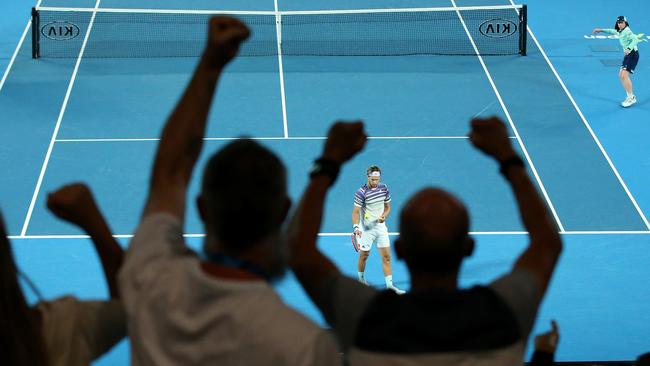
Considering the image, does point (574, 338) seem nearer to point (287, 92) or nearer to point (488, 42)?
point (287, 92)

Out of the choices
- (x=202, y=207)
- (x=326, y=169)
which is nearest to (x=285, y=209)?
(x=202, y=207)

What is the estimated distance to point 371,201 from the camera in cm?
1579

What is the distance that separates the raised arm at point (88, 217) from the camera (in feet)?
12.6

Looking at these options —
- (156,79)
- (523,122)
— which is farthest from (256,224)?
(156,79)

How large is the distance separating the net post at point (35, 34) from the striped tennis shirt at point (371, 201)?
12.3 m

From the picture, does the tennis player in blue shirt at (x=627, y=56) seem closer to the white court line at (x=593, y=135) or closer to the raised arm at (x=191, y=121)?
the white court line at (x=593, y=135)

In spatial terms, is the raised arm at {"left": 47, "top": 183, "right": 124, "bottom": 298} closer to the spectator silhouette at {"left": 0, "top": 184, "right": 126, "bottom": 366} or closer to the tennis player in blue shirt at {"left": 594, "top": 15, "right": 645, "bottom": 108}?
the spectator silhouette at {"left": 0, "top": 184, "right": 126, "bottom": 366}

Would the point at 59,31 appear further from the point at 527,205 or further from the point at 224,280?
the point at 224,280

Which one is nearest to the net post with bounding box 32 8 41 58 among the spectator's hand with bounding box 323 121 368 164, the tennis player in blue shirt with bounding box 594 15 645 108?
the tennis player in blue shirt with bounding box 594 15 645 108

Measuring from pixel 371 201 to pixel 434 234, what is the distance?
40.2ft

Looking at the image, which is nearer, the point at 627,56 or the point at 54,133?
the point at 54,133

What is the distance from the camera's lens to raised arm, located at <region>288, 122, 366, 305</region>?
3.83 metres

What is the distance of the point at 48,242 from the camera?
18000 millimetres

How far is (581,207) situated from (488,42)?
8278 mm
